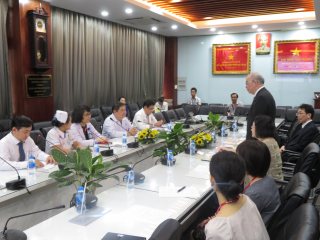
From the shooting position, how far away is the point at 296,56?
7980 millimetres

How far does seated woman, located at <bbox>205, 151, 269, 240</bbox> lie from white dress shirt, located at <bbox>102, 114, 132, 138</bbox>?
3.12 meters

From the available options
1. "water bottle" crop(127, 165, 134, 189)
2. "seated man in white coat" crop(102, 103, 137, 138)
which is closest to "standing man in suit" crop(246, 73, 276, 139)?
"water bottle" crop(127, 165, 134, 189)

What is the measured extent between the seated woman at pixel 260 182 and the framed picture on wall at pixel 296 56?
6970 millimetres

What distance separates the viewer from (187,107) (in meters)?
8.31

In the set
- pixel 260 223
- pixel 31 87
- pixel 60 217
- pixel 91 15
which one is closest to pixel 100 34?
pixel 91 15

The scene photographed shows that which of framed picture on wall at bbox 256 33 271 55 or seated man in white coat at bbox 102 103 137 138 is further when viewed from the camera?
framed picture on wall at bbox 256 33 271 55

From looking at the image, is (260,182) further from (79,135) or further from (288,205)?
(79,135)

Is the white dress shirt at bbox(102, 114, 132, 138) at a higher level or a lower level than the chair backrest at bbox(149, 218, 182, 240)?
lower

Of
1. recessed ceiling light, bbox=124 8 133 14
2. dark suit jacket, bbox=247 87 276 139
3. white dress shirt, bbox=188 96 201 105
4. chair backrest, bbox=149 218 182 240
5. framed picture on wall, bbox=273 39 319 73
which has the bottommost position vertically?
chair backrest, bbox=149 218 182 240

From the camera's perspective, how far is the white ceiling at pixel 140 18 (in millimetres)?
5312

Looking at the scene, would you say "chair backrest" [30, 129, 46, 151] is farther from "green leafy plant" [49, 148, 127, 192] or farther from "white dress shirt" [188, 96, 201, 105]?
"white dress shirt" [188, 96, 201, 105]

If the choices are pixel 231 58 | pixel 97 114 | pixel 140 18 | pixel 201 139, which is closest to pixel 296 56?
pixel 231 58

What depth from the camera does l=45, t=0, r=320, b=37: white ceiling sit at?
5.31 metres

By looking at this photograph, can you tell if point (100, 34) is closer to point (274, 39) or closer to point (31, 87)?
point (31, 87)
